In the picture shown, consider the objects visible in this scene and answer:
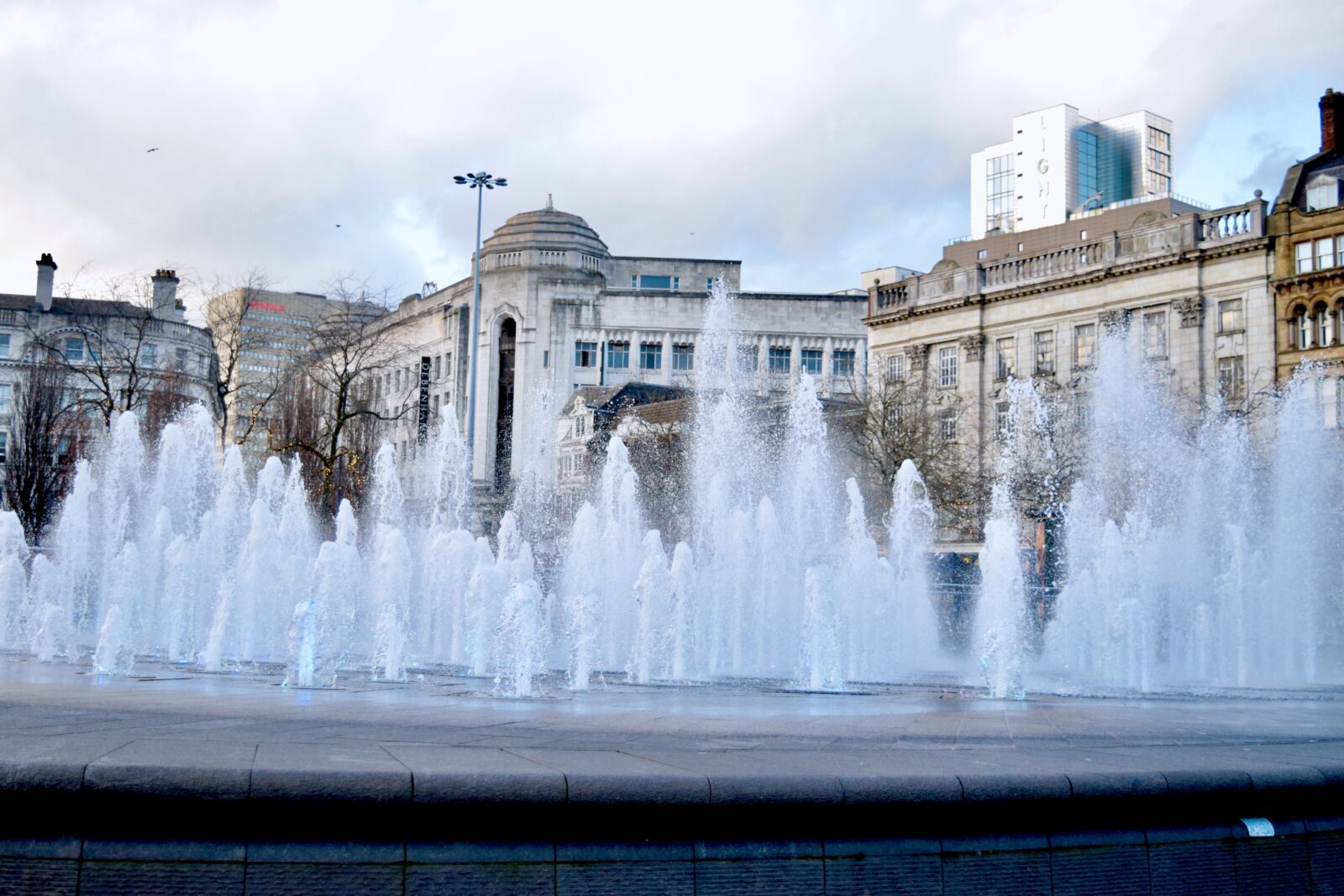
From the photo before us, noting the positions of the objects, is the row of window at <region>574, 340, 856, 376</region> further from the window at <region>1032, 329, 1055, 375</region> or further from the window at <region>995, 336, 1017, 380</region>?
the window at <region>1032, 329, 1055, 375</region>

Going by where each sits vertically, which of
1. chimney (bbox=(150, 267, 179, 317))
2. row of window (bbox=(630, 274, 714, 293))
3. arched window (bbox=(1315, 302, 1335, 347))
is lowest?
arched window (bbox=(1315, 302, 1335, 347))

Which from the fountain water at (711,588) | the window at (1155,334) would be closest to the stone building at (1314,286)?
the window at (1155,334)

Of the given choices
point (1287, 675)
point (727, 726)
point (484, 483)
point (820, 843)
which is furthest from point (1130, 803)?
point (484, 483)

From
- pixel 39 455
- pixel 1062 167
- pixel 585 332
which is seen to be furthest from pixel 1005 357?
pixel 1062 167

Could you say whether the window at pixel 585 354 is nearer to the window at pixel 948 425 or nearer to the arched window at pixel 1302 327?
the window at pixel 948 425

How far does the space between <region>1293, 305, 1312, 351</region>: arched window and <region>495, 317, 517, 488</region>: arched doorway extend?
42716 millimetres

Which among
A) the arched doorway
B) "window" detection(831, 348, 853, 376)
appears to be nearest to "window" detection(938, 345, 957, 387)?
"window" detection(831, 348, 853, 376)

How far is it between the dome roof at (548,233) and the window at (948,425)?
101ft

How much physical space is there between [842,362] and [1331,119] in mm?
28522

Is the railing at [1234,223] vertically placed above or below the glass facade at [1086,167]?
below

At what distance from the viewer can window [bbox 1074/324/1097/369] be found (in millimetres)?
47594

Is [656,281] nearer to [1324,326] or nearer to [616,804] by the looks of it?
[1324,326]

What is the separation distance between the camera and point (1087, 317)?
48.2m

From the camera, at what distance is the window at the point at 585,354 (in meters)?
71.6
